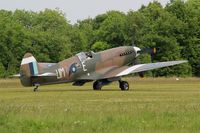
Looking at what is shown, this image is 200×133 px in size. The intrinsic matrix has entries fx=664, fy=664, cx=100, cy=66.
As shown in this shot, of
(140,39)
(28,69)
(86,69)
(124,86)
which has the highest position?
(140,39)

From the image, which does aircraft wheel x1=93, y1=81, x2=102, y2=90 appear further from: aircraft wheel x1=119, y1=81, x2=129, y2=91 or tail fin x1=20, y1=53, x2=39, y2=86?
tail fin x1=20, y1=53, x2=39, y2=86

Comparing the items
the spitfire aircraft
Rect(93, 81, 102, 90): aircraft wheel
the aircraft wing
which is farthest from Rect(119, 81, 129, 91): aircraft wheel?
Rect(93, 81, 102, 90): aircraft wheel

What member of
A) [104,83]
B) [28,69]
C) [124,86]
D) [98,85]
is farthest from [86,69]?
[28,69]

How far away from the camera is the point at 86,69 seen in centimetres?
3853

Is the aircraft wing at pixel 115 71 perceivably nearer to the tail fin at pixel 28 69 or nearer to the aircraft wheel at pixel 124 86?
the aircraft wheel at pixel 124 86

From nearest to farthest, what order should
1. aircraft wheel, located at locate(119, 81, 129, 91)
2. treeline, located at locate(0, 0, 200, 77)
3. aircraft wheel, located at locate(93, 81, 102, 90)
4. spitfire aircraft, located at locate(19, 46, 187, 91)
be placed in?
spitfire aircraft, located at locate(19, 46, 187, 91), aircraft wheel, located at locate(119, 81, 129, 91), aircraft wheel, located at locate(93, 81, 102, 90), treeline, located at locate(0, 0, 200, 77)

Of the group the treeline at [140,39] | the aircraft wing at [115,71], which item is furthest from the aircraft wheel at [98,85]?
the treeline at [140,39]

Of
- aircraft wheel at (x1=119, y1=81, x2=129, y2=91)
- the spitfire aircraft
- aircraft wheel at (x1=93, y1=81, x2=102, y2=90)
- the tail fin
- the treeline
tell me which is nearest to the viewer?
the tail fin

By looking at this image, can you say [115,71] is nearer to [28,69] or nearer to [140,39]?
[28,69]

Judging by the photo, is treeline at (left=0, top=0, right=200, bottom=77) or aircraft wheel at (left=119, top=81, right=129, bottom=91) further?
treeline at (left=0, top=0, right=200, bottom=77)

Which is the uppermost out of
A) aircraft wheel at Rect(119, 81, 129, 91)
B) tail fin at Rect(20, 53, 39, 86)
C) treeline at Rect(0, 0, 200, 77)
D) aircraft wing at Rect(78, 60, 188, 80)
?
treeline at Rect(0, 0, 200, 77)

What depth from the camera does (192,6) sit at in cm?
10362

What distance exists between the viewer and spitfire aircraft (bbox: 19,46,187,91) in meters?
36.6

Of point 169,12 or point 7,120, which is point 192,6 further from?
point 7,120
